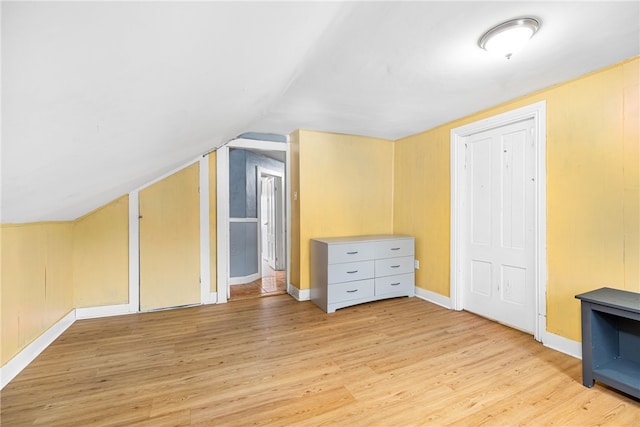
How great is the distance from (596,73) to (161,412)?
11.9 feet

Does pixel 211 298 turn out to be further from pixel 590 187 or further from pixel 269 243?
pixel 590 187

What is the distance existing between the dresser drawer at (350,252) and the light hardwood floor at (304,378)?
0.67 m

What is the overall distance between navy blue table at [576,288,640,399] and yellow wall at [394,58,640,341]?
24 centimetres

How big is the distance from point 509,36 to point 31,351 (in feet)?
12.6

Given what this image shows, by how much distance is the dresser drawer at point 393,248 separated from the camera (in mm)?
3462

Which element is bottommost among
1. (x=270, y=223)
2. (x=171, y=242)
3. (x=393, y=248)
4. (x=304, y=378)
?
(x=304, y=378)

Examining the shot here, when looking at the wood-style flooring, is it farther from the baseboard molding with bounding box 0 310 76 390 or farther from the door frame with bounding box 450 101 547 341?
the door frame with bounding box 450 101 547 341

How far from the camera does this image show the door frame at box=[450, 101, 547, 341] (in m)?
2.41

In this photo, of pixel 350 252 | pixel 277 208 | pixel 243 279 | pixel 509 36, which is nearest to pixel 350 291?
pixel 350 252

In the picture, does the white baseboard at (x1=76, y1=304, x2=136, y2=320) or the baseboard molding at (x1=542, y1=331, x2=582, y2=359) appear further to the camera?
the white baseboard at (x1=76, y1=304, x2=136, y2=320)

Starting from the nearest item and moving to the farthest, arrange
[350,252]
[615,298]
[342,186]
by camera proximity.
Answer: [615,298], [350,252], [342,186]

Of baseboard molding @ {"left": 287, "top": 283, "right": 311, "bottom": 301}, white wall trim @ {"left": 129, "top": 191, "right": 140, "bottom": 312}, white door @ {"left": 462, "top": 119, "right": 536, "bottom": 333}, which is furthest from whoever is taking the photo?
baseboard molding @ {"left": 287, "top": 283, "right": 311, "bottom": 301}

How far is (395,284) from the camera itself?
3572mm

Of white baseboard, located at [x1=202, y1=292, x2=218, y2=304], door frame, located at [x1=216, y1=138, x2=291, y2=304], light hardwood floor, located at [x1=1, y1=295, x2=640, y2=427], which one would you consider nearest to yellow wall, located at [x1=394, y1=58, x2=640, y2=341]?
light hardwood floor, located at [x1=1, y1=295, x2=640, y2=427]
